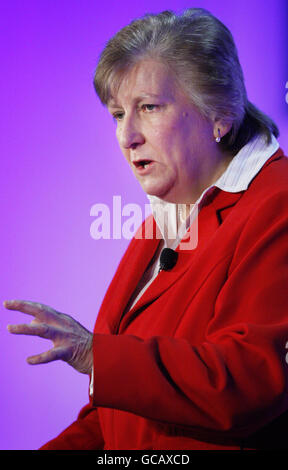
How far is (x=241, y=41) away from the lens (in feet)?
6.50

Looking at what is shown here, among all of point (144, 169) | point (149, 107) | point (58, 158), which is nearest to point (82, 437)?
point (144, 169)

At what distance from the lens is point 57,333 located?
1.00m

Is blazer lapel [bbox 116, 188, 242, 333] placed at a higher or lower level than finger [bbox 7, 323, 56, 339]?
higher

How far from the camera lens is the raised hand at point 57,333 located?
965mm

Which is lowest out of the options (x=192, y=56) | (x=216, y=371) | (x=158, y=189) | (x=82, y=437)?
(x=82, y=437)

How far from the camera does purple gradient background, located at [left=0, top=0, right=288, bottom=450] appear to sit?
1.95m

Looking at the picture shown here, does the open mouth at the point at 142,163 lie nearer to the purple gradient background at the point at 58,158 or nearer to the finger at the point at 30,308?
the finger at the point at 30,308

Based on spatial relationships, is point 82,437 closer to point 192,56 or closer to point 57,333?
point 57,333

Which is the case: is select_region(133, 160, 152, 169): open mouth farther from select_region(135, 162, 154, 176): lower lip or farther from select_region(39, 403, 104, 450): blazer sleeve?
select_region(39, 403, 104, 450): blazer sleeve

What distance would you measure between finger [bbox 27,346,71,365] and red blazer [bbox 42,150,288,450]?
0.06 m

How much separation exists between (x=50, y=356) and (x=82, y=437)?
0.57 m

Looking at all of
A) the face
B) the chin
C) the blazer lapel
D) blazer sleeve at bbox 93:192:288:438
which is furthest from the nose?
blazer sleeve at bbox 93:192:288:438
